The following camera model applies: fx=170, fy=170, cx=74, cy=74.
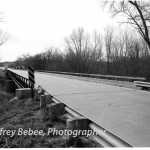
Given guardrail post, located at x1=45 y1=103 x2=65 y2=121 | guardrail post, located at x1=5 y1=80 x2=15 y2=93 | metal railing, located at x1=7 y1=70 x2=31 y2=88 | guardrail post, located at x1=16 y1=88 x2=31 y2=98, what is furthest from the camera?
guardrail post, located at x1=5 y1=80 x2=15 y2=93

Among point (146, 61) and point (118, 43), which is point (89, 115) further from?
point (118, 43)

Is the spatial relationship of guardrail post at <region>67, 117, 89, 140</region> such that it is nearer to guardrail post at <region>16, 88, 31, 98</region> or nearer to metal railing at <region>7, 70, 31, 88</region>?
guardrail post at <region>16, 88, 31, 98</region>

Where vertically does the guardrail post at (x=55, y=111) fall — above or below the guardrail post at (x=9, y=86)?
above

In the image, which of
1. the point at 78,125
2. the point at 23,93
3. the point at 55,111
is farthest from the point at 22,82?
the point at 78,125

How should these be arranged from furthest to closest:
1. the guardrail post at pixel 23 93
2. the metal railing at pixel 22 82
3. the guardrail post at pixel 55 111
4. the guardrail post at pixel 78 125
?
the metal railing at pixel 22 82
the guardrail post at pixel 23 93
the guardrail post at pixel 55 111
the guardrail post at pixel 78 125

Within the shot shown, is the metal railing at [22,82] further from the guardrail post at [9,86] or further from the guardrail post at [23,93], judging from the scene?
the guardrail post at [9,86]

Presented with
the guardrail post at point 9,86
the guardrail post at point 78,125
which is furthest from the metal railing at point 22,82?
the guardrail post at point 78,125

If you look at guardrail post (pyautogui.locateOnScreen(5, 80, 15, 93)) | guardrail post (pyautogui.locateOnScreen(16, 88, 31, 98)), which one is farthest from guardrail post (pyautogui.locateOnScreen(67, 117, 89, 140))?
guardrail post (pyautogui.locateOnScreen(5, 80, 15, 93))

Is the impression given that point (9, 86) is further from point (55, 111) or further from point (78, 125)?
point (78, 125)

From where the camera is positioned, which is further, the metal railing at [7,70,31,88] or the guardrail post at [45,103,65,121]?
the metal railing at [7,70,31,88]

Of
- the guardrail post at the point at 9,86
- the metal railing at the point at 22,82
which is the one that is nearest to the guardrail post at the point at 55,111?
the metal railing at the point at 22,82

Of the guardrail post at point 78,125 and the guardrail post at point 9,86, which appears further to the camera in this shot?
the guardrail post at point 9,86

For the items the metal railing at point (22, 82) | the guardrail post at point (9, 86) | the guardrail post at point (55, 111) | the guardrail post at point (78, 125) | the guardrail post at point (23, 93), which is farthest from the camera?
the guardrail post at point (9, 86)

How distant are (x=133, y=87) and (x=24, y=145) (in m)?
10.4
